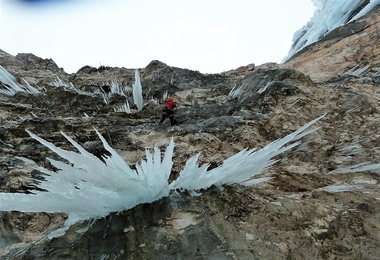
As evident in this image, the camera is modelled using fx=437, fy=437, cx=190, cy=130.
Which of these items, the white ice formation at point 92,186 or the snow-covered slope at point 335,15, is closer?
the white ice formation at point 92,186

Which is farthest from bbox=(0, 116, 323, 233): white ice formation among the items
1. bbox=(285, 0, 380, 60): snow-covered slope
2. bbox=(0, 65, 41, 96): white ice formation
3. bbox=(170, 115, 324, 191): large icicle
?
bbox=(285, 0, 380, 60): snow-covered slope

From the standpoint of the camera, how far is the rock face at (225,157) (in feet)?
12.2

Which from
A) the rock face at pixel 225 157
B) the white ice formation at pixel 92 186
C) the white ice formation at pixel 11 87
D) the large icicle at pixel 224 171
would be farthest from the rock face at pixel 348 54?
the white ice formation at pixel 11 87

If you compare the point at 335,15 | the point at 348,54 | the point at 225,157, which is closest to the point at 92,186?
the point at 225,157

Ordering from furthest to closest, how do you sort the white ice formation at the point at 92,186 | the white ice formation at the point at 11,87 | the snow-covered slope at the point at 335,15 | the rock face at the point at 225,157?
1. the snow-covered slope at the point at 335,15
2. the white ice formation at the point at 11,87
3. the rock face at the point at 225,157
4. the white ice formation at the point at 92,186

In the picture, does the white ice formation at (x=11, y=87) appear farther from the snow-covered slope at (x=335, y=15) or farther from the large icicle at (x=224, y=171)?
the snow-covered slope at (x=335, y=15)

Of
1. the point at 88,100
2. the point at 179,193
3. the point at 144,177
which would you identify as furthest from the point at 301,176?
the point at 88,100

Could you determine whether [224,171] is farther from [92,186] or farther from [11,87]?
→ [11,87]

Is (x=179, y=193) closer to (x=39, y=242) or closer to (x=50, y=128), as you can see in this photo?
(x=39, y=242)

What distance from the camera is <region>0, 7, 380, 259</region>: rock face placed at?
373 centimetres

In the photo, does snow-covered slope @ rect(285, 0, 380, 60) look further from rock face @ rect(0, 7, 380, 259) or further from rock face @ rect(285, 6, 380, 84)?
rock face @ rect(0, 7, 380, 259)

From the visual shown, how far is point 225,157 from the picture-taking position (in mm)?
6254

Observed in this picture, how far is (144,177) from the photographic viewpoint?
371cm

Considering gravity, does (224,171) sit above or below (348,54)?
below
